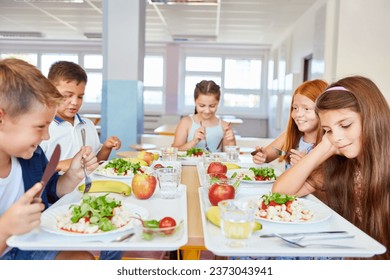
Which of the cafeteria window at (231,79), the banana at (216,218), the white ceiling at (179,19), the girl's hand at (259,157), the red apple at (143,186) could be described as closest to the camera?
the banana at (216,218)

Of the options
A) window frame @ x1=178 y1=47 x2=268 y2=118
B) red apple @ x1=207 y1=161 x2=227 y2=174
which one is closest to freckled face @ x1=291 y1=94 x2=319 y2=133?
red apple @ x1=207 y1=161 x2=227 y2=174

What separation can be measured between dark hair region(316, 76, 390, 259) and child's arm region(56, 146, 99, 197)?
760 mm

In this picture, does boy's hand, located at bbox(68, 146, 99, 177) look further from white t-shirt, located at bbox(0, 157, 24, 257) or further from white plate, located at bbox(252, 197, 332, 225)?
white plate, located at bbox(252, 197, 332, 225)

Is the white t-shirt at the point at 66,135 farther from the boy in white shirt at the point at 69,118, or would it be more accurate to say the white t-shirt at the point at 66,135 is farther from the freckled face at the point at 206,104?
the freckled face at the point at 206,104

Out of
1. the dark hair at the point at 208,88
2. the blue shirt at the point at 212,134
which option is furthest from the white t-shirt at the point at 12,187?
the blue shirt at the point at 212,134

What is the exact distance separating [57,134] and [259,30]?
5832 mm

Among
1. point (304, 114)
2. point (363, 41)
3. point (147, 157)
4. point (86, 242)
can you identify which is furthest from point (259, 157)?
point (363, 41)

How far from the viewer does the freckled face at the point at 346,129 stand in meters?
1.27

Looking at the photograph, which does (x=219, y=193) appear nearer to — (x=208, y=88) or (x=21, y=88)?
(x=21, y=88)

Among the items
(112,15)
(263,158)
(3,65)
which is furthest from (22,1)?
(3,65)

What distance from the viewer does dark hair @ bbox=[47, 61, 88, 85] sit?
196cm

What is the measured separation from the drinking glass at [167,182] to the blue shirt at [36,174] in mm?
367

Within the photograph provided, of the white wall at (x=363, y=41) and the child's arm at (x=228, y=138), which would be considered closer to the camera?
the child's arm at (x=228, y=138)

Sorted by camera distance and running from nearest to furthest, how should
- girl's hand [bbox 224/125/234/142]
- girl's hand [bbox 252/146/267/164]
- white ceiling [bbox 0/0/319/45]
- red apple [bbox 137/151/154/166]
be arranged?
red apple [bbox 137/151/154/166]
girl's hand [bbox 252/146/267/164]
girl's hand [bbox 224/125/234/142]
white ceiling [bbox 0/0/319/45]
